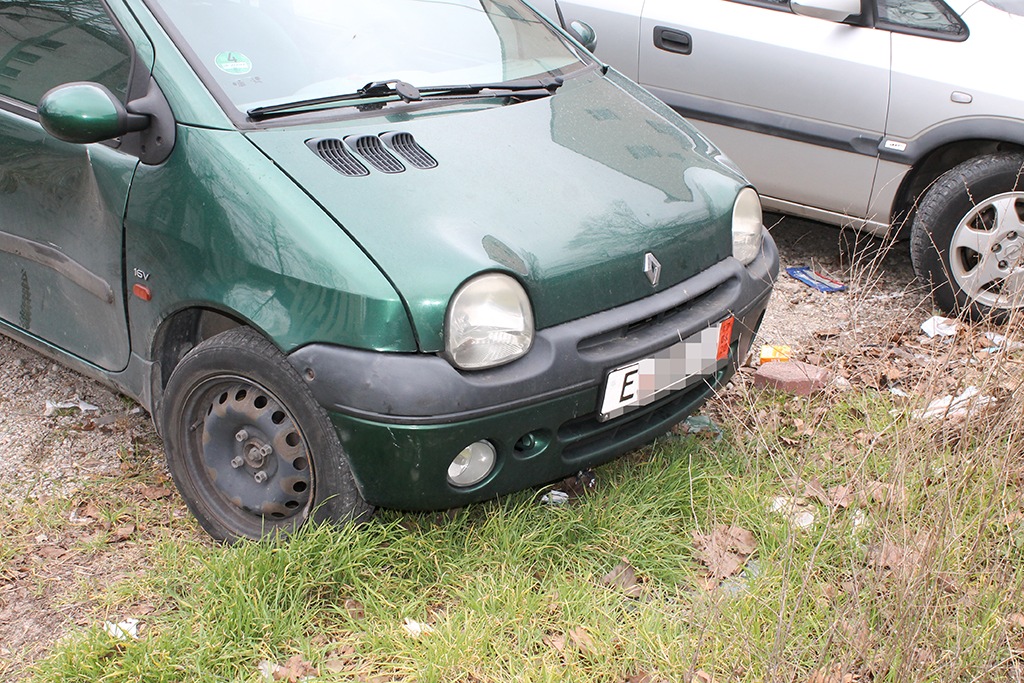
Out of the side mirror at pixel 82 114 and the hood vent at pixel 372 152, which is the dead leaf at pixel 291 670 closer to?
the hood vent at pixel 372 152

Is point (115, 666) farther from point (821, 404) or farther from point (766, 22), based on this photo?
point (766, 22)

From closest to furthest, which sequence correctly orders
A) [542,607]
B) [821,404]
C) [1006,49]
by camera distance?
[542,607], [821,404], [1006,49]

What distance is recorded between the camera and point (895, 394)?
4012mm

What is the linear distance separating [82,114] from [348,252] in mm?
789

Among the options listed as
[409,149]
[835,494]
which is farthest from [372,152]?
[835,494]

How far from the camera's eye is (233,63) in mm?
2994

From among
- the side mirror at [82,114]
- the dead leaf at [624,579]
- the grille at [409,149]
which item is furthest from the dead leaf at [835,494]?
the side mirror at [82,114]

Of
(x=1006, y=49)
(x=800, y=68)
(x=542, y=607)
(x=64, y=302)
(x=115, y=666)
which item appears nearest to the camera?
(x=115, y=666)

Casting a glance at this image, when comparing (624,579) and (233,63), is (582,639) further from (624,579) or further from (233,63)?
(233,63)

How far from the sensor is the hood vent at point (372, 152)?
2832 mm

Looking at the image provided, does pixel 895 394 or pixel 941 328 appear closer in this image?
pixel 895 394

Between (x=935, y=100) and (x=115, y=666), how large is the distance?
3783 millimetres

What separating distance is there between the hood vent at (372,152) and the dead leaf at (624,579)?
1.23m

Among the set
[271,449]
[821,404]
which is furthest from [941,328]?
[271,449]
